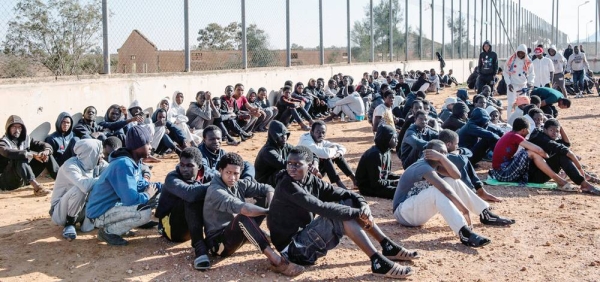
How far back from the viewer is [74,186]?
6.09 m

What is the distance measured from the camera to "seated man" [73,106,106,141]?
931 cm

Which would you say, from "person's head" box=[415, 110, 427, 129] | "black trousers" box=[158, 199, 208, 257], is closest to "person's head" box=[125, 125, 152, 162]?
"black trousers" box=[158, 199, 208, 257]

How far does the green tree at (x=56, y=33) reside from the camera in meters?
9.80

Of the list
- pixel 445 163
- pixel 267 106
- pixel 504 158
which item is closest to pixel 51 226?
pixel 445 163

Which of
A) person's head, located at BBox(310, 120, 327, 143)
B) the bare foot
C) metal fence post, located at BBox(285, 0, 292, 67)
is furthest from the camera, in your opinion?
metal fence post, located at BBox(285, 0, 292, 67)

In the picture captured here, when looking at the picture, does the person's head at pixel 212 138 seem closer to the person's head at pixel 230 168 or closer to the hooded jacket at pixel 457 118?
the person's head at pixel 230 168

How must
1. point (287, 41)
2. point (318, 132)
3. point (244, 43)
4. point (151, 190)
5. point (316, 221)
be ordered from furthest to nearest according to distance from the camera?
point (287, 41) → point (244, 43) → point (318, 132) → point (151, 190) → point (316, 221)

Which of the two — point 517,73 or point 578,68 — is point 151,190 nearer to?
point 517,73

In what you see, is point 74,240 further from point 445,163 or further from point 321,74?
point 321,74

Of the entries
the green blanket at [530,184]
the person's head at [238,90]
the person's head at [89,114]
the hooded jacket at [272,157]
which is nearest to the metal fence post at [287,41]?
the person's head at [238,90]

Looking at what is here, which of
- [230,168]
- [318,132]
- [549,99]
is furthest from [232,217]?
[549,99]

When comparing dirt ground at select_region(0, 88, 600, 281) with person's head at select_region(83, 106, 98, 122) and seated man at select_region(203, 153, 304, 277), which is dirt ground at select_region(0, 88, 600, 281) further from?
person's head at select_region(83, 106, 98, 122)

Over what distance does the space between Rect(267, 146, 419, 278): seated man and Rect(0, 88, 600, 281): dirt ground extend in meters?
0.18

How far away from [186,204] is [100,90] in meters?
5.99
